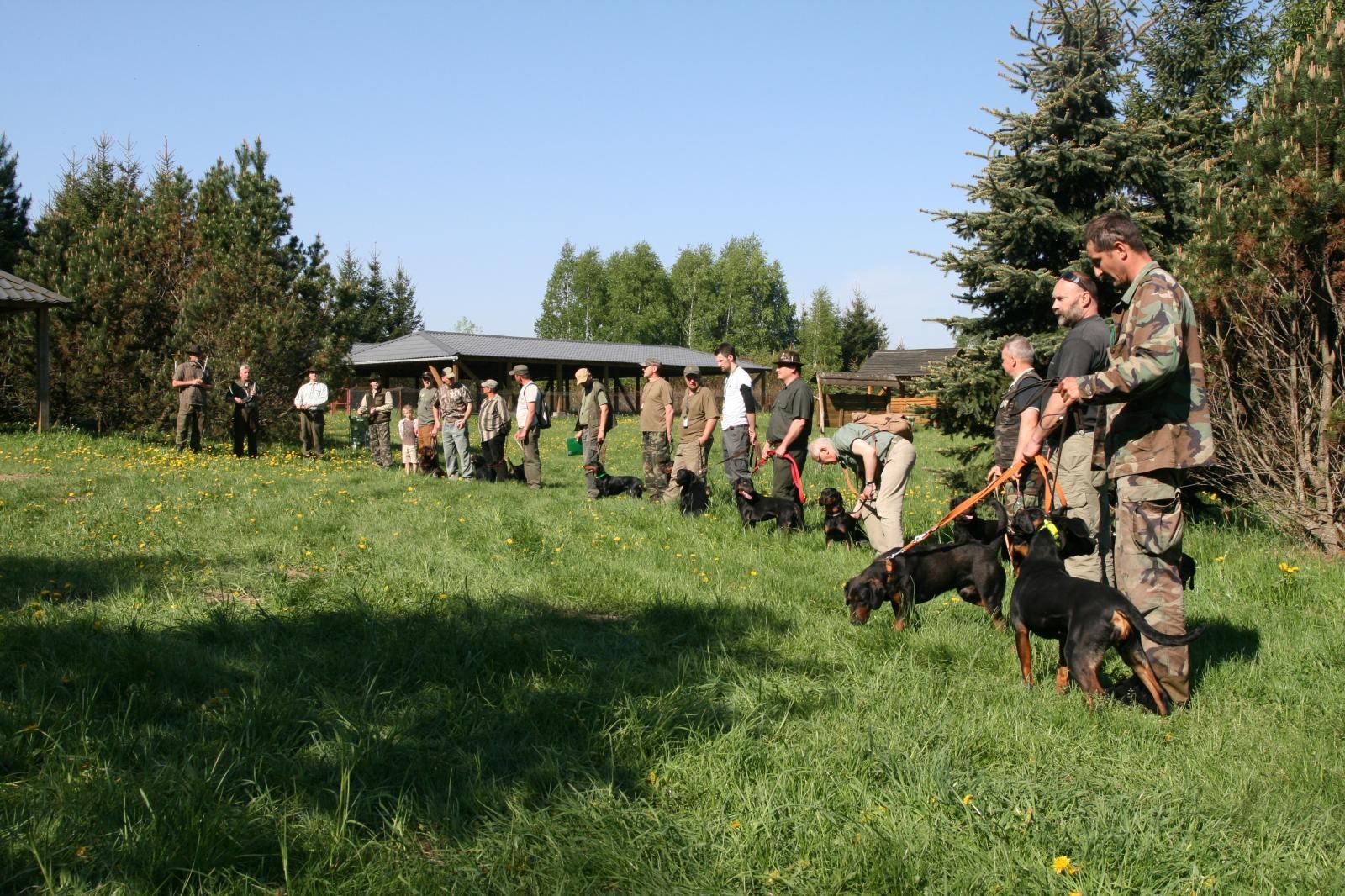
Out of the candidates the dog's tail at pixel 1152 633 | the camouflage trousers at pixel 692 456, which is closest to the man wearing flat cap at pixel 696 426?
the camouflage trousers at pixel 692 456

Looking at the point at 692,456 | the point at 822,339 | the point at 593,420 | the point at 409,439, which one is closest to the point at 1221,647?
the point at 692,456

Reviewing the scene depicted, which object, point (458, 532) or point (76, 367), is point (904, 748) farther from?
point (76, 367)

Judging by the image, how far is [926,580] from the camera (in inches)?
224

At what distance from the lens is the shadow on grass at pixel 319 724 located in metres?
2.88

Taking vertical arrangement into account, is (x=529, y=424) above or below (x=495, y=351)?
below

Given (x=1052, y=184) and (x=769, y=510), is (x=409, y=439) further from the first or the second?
(x=1052, y=184)

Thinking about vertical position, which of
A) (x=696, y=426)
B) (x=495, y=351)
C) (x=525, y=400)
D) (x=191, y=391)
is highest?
(x=495, y=351)

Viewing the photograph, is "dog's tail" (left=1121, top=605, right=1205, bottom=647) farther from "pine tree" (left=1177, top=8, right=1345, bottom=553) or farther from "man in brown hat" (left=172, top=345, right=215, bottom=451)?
"man in brown hat" (left=172, top=345, right=215, bottom=451)

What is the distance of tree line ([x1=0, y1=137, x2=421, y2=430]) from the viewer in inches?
796

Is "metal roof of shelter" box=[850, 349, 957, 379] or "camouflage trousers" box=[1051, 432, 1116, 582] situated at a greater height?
"metal roof of shelter" box=[850, 349, 957, 379]

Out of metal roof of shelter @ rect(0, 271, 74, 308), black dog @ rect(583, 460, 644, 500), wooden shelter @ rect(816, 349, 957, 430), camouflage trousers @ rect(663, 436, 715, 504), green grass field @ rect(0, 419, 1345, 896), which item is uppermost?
metal roof of shelter @ rect(0, 271, 74, 308)

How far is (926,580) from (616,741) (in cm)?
267

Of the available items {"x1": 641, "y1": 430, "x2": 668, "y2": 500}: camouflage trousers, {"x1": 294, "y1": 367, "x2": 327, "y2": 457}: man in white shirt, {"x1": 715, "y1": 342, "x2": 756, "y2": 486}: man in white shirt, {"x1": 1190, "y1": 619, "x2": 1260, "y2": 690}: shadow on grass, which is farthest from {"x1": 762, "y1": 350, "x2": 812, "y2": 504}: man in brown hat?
{"x1": 294, "y1": 367, "x2": 327, "y2": 457}: man in white shirt

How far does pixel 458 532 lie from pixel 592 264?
3026 inches
